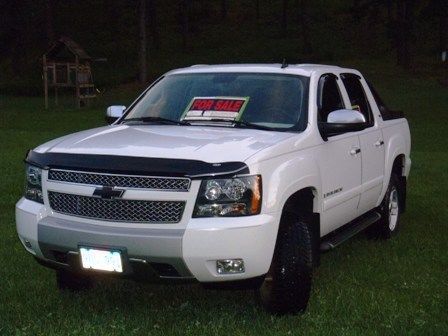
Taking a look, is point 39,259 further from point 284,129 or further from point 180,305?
point 284,129

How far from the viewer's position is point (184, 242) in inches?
194

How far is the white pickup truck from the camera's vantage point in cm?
500

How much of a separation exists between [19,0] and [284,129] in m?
57.2

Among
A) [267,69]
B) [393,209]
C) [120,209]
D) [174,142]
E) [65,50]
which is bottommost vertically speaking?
[65,50]

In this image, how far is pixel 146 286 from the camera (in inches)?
255

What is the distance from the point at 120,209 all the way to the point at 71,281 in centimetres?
136

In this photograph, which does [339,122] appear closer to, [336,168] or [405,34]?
[336,168]

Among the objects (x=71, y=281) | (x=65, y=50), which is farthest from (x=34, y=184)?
(x=65, y=50)

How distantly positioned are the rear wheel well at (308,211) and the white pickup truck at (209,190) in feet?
0.05

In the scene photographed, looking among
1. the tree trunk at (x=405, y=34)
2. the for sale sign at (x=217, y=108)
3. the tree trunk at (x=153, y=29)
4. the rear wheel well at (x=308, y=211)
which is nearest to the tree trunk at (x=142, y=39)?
the tree trunk at (x=405, y=34)

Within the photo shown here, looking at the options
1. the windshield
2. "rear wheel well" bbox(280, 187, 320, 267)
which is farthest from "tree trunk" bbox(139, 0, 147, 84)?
"rear wheel well" bbox(280, 187, 320, 267)

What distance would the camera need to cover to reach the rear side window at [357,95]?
755 cm

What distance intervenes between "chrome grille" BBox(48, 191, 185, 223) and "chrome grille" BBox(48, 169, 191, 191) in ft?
0.31

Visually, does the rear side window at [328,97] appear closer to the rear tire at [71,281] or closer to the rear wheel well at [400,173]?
the rear wheel well at [400,173]
